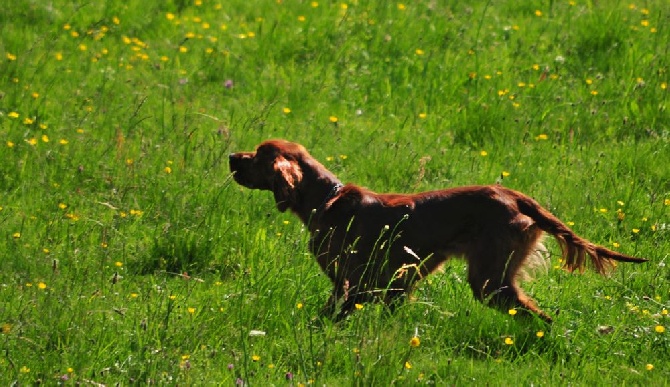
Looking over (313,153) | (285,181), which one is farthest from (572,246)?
(313,153)

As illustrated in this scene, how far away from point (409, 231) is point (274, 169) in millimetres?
781

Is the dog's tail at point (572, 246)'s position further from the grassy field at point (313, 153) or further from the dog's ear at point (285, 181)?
the dog's ear at point (285, 181)

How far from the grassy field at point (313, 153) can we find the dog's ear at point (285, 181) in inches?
8.1

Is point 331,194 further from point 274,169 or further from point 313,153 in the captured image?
point 313,153

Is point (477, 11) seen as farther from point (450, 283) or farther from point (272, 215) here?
point (450, 283)

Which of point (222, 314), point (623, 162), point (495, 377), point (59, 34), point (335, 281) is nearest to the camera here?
point (495, 377)

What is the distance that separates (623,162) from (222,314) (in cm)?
309

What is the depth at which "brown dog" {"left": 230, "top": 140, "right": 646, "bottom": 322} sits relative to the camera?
516 centimetres

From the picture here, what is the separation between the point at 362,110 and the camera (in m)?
7.84

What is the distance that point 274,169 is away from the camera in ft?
18.7

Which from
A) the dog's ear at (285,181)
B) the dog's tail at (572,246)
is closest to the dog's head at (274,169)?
the dog's ear at (285,181)

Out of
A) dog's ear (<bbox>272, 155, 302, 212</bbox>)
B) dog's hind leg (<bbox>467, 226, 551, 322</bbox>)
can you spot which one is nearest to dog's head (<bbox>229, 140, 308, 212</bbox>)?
dog's ear (<bbox>272, 155, 302, 212</bbox>)

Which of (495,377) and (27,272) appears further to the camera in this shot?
(27,272)

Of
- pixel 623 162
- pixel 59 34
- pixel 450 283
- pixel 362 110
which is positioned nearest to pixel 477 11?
pixel 362 110
